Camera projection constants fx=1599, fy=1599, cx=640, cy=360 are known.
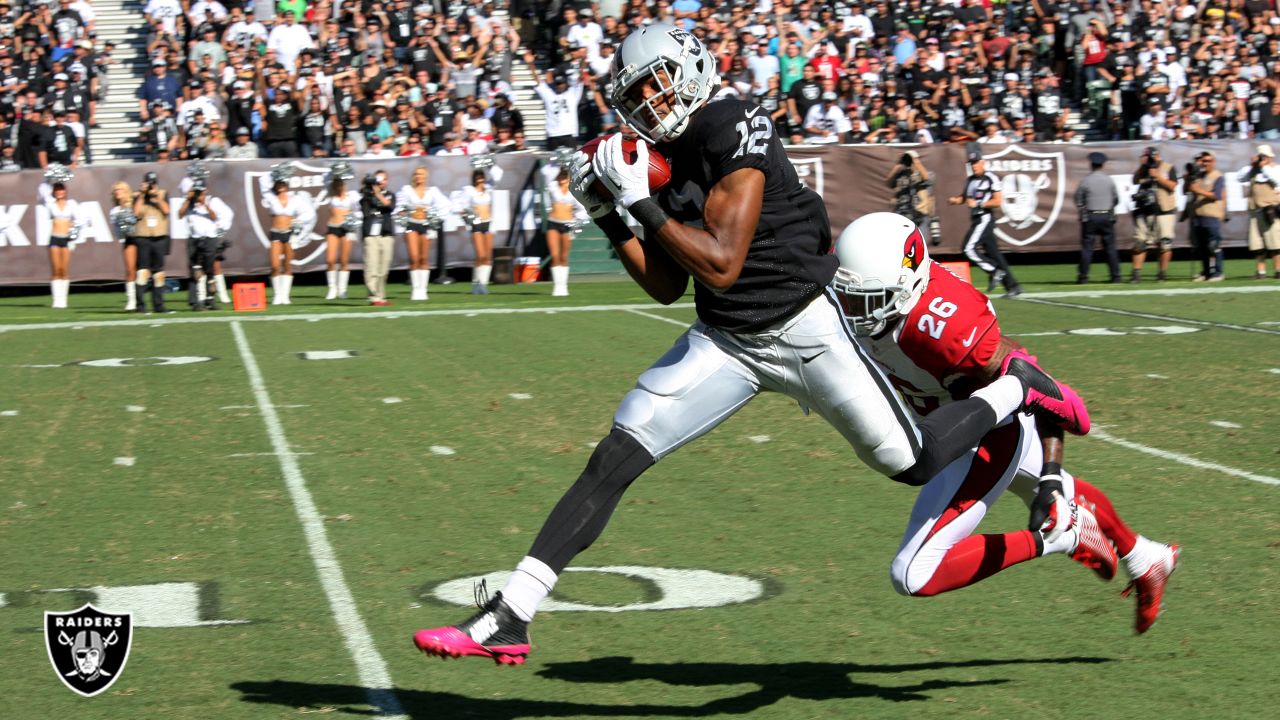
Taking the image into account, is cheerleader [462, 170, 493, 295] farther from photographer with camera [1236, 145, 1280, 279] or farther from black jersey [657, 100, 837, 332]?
black jersey [657, 100, 837, 332]

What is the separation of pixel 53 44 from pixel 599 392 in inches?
694

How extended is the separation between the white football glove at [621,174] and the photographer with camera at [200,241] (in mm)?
16098

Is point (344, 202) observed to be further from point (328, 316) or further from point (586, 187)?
point (586, 187)

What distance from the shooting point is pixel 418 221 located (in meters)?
21.1

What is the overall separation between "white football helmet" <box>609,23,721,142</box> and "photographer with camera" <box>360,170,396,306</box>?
15.9 m

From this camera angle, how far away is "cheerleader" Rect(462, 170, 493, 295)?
70.5 ft

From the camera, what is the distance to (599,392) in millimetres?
11586

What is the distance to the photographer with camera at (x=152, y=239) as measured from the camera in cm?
1944

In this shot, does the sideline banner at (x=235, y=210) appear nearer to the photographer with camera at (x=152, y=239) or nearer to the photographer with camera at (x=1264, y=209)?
the photographer with camera at (x=152, y=239)

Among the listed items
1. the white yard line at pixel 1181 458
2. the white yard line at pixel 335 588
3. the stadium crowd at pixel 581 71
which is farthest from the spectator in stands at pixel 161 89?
the white yard line at pixel 1181 458

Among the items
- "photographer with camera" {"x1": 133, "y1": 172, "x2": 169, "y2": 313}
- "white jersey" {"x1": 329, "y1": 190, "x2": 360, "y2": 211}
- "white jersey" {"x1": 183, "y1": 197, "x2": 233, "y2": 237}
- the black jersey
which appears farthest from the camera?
"white jersey" {"x1": 329, "y1": 190, "x2": 360, "y2": 211}

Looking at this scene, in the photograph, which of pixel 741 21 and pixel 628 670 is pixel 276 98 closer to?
pixel 741 21

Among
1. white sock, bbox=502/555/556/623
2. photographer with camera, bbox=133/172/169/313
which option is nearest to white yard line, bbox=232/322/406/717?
white sock, bbox=502/555/556/623

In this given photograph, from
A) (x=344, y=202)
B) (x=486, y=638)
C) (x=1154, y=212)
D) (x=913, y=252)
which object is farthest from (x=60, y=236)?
(x=486, y=638)
